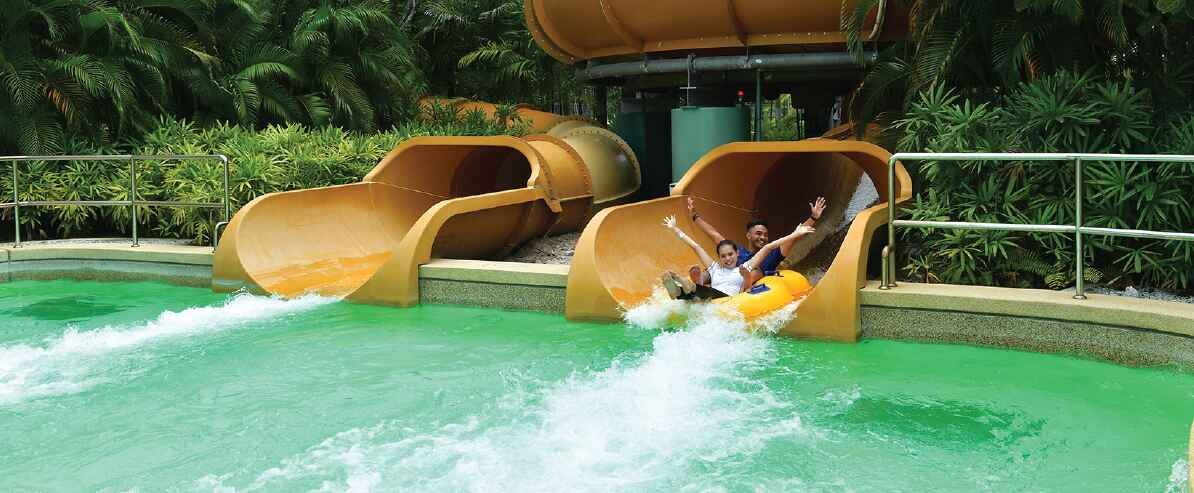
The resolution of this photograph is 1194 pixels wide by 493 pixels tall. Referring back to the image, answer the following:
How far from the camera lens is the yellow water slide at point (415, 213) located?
9742mm

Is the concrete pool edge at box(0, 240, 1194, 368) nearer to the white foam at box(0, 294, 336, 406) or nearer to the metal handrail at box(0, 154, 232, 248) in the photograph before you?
the white foam at box(0, 294, 336, 406)

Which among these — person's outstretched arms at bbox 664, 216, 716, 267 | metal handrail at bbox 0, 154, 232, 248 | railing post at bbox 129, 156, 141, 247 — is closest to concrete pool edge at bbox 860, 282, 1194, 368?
person's outstretched arms at bbox 664, 216, 716, 267

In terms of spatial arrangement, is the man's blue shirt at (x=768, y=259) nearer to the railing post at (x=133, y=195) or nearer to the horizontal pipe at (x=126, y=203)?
the horizontal pipe at (x=126, y=203)

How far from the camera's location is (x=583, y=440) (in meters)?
5.50

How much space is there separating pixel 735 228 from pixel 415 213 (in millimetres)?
3632

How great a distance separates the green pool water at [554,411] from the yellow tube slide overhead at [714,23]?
5109mm

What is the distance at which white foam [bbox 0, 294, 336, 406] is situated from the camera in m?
6.73

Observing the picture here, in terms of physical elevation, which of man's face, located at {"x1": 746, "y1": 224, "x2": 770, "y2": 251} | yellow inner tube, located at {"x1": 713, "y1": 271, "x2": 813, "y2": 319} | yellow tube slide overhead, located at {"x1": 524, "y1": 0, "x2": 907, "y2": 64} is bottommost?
yellow inner tube, located at {"x1": 713, "y1": 271, "x2": 813, "y2": 319}


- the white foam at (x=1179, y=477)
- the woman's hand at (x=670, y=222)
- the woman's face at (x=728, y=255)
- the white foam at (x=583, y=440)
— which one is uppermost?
the woman's hand at (x=670, y=222)

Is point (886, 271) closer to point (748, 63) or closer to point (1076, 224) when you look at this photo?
point (1076, 224)

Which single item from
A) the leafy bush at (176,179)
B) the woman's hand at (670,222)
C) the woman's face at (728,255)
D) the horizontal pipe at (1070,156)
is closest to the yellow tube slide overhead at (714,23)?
the leafy bush at (176,179)

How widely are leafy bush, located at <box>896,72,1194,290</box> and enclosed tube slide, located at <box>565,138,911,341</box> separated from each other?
0.52 m

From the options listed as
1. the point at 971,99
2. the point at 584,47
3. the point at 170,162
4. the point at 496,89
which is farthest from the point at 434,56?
the point at 971,99

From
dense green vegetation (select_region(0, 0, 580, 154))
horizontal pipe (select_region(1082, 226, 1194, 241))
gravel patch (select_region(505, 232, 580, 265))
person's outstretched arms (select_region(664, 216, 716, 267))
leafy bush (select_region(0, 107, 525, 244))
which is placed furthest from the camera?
dense green vegetation (select_region(0, 0, 580, 154))
